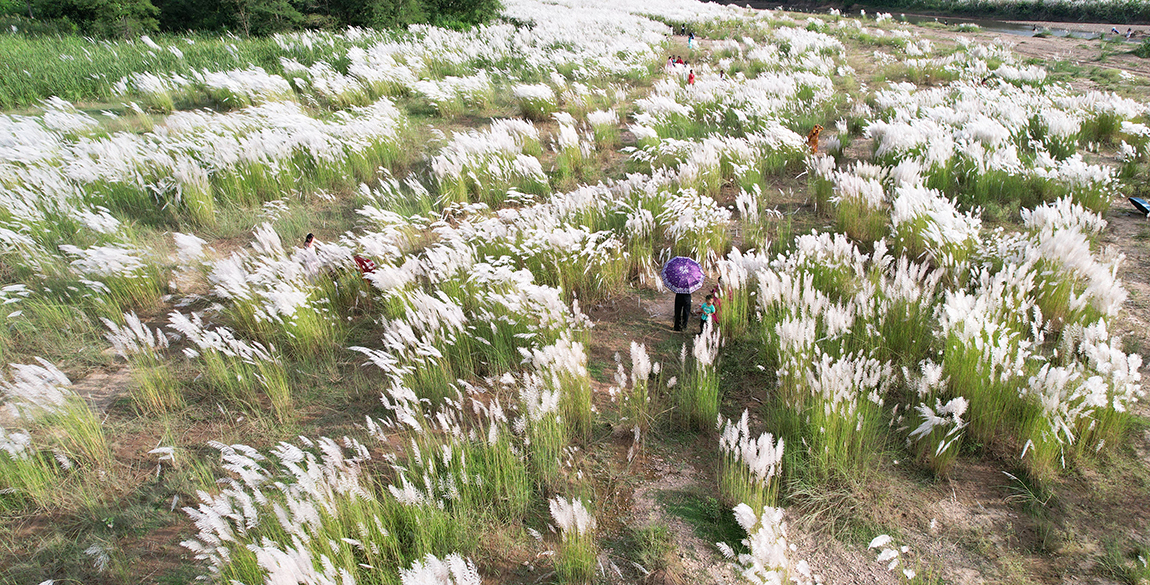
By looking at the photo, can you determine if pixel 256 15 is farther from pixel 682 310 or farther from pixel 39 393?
pixel 682 310

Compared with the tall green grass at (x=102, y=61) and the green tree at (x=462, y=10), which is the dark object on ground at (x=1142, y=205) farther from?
the green tree at (x=462, y=10)

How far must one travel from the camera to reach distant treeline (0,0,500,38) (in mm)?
16641

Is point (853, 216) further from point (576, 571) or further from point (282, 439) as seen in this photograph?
point (282, 439)

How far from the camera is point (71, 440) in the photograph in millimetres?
2809

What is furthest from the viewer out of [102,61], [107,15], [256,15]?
[256,15]

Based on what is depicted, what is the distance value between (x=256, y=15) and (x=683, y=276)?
22009 millimetres

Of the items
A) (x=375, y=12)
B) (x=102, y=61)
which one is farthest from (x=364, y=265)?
(x=375, y=12)

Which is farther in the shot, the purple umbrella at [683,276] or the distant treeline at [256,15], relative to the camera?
the distant treeline at [256,15]

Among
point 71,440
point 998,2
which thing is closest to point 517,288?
point 71,440

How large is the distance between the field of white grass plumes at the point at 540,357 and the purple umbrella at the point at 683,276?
0.89 ft

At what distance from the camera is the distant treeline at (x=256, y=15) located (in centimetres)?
1664

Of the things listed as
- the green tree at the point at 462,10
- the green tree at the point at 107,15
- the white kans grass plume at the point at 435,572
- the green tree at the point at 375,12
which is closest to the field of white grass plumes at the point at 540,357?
the white kans grass plume at the point at 435,572

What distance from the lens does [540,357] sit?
2.81 meters

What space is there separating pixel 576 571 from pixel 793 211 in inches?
196
